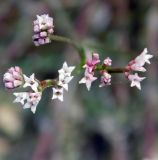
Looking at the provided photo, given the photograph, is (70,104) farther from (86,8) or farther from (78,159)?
(86,8)

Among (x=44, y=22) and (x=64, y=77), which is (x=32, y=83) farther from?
(x=44, y=22)

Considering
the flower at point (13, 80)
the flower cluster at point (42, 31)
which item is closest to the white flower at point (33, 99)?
the flower at point (13, 80)

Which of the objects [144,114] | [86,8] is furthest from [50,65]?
[144,114]

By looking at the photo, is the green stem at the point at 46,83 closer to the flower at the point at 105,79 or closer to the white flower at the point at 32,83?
the white flower at the point at 32,83

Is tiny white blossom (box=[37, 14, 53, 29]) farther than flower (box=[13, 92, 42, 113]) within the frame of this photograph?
Yes

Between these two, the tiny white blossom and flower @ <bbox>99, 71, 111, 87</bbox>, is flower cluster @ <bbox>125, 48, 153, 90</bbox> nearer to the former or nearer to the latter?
flower @ <bbox>99, 71, 111, 87</bbox>

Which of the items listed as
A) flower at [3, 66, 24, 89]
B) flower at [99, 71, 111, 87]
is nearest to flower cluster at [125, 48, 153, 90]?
flower at [99, 71, 111, 87]
